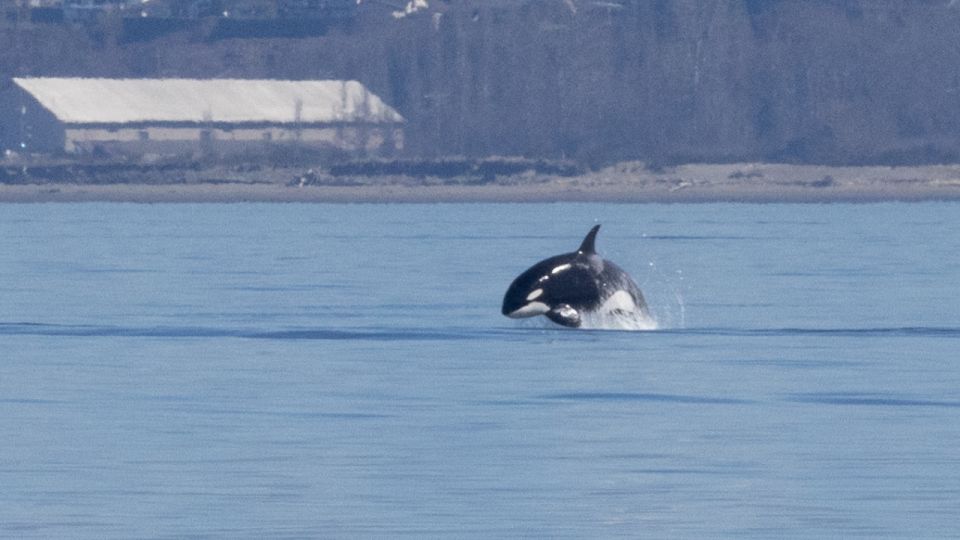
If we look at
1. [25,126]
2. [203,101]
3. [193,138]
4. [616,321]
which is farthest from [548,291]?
[203,101]

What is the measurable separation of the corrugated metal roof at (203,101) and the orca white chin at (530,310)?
67.0 m

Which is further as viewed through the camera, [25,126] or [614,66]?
[614,66]

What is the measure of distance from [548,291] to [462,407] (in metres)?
4.81

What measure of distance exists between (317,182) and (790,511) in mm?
75313

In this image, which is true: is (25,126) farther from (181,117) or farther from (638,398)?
(638,398)

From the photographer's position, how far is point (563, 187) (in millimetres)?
89750

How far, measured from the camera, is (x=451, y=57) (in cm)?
10312

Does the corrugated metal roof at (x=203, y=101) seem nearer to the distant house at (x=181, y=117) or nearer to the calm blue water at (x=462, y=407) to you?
the distant house at (x=181, y=117)

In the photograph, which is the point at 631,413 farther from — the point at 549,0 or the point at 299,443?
the point at 549,0

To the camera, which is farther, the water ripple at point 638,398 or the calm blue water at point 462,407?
the water ripple at point 638,398

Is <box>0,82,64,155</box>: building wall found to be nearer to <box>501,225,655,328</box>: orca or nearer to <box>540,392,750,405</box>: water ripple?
<box>501,225,655,328</box>: orca

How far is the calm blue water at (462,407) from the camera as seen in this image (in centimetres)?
1421

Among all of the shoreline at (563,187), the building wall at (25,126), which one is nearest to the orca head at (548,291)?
the shoreline at (563,187)

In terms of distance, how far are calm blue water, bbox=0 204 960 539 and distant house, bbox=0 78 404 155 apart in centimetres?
5186
